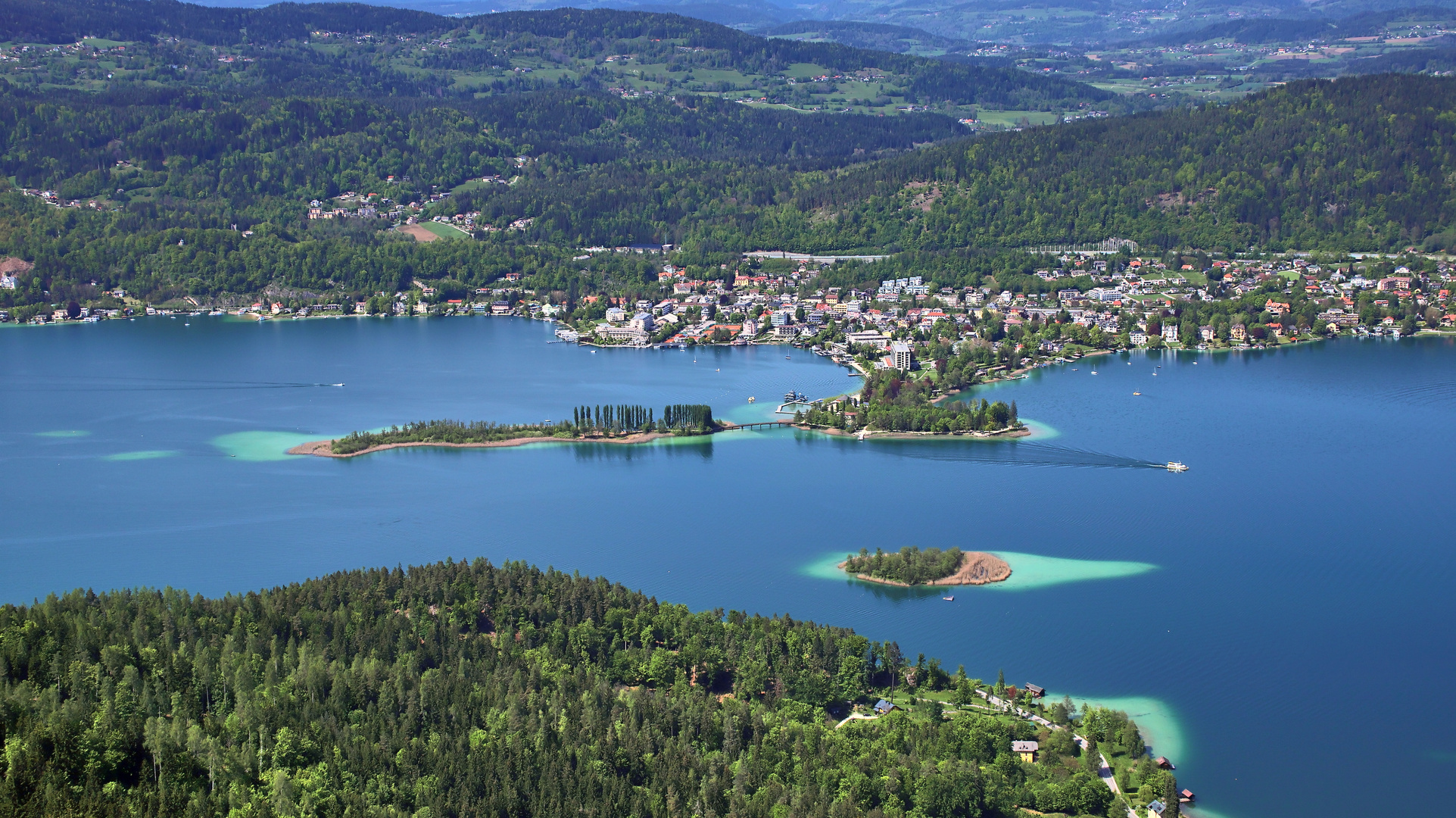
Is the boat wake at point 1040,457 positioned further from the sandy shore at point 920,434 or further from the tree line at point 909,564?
the tree line at point 909,564

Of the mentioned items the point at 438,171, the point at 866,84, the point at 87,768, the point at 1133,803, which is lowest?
the point at 1133,803

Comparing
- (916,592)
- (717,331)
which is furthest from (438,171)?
(916,592)

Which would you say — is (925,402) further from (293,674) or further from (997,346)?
(293,674)

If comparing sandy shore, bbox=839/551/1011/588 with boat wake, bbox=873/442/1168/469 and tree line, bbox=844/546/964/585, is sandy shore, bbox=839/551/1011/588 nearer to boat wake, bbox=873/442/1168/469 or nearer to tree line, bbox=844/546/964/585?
tree line, bbox=844/546/964/585

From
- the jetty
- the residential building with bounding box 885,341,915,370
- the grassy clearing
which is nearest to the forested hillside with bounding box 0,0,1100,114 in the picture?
the grassy clearing

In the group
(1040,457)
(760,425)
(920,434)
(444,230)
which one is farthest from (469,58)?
(1040,457)
